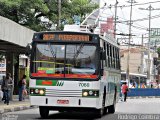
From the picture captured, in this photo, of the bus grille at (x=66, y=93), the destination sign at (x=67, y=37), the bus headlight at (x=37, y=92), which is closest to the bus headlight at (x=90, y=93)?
the bus grille at (x=66, y=93)

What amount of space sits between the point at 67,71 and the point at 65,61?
1.18 ft

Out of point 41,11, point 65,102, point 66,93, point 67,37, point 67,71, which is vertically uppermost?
point 41,11

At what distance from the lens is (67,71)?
1967 centimetres

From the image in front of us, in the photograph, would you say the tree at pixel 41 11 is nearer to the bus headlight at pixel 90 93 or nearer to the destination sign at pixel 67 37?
the destination sign at pixel 67 37

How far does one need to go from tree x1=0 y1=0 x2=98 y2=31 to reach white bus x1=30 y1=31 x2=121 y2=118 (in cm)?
1899

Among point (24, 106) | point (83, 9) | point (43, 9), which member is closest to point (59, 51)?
point (24, 106)

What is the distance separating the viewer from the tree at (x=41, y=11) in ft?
129

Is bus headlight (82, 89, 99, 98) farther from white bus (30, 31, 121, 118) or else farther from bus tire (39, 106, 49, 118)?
bus tire (39, 106, 49, 118)

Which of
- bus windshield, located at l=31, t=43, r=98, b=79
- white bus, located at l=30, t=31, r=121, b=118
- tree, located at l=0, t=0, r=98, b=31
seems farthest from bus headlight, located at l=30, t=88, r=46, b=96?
tree, located at l=0, t=0, r=98, b=31

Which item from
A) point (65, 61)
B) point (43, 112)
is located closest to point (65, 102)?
point (65, 61)

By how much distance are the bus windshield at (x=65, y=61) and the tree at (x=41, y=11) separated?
1907cm

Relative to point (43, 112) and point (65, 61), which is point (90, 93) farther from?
point (43, 112)

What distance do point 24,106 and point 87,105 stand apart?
1066 cm

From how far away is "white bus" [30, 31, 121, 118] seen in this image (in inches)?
772
